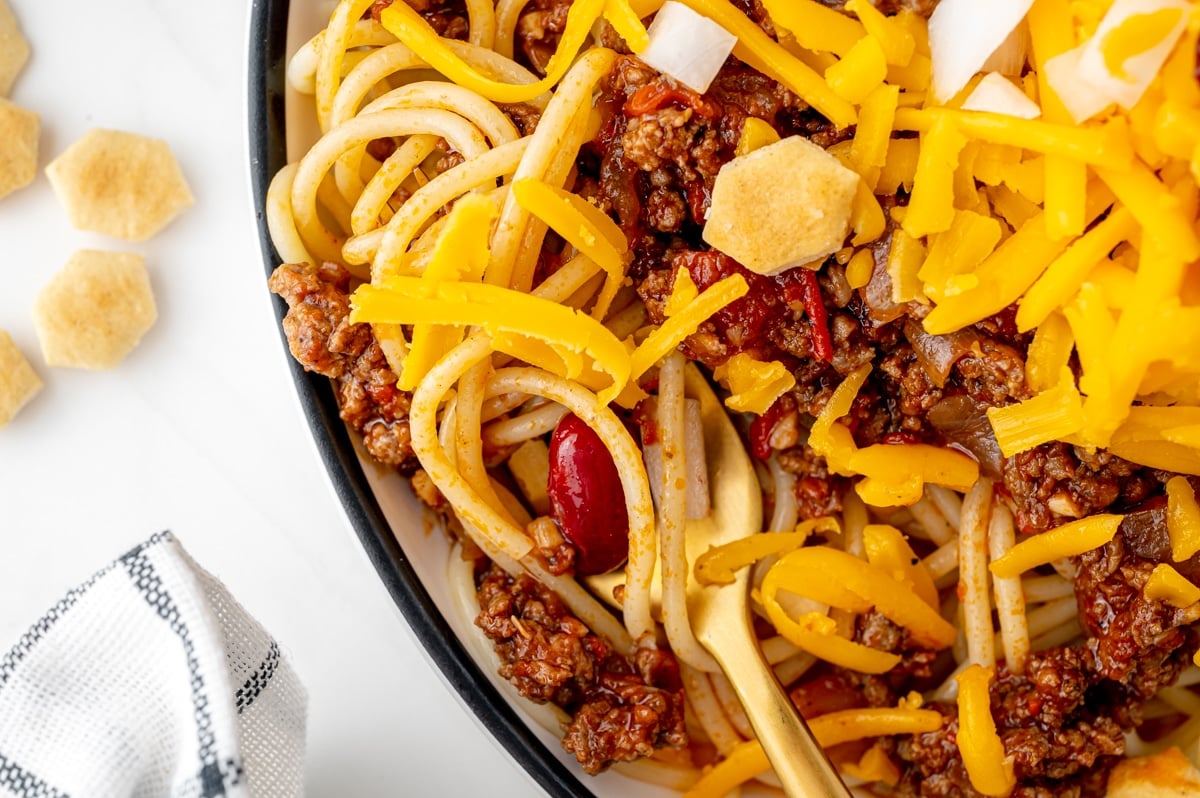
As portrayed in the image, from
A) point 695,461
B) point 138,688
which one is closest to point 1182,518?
point 695,461

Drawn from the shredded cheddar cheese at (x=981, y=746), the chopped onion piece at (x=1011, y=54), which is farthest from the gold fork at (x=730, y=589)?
the chopped onion piece at (x=1011, y=54)

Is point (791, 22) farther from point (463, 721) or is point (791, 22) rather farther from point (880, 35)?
point (463, 721)

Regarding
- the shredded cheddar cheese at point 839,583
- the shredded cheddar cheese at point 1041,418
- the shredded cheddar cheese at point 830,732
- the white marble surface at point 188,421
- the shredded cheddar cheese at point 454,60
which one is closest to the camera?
the shredded cheddar cheese at point 1041,418

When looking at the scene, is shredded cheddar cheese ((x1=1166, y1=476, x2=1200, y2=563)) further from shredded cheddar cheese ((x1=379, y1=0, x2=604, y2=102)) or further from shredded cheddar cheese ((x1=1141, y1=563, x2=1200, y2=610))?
shredded cheddar cheese ((x1=379, y1=0, x2=604, y2=102))

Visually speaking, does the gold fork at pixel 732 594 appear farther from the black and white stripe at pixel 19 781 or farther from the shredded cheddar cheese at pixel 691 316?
the black and white stripe at pixel 19 781

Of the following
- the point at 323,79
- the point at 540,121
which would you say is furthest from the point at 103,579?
the point at 540,121

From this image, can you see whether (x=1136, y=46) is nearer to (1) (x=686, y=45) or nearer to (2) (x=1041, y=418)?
(2) (x=1041, y=418)
